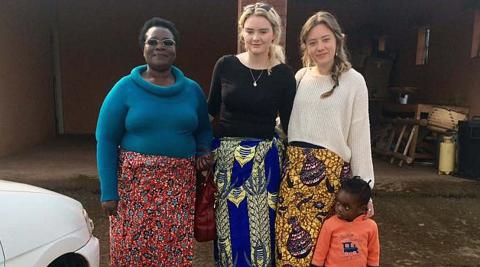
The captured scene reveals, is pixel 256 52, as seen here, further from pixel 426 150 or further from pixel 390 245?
pixel 426 150

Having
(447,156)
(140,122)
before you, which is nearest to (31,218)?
(140,122)

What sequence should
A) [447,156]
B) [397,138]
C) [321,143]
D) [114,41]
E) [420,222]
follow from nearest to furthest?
[321,143] → [420,222] → [447,156] → [397,138] → [114,41]

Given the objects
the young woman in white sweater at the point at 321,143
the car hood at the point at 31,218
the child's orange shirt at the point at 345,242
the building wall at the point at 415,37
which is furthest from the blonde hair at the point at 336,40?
the building wall at the point at 415,37

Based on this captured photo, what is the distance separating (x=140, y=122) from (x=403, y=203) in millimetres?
4224

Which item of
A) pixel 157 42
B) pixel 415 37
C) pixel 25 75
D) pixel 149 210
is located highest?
pixel 415 37

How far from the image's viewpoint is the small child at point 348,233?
2.17m

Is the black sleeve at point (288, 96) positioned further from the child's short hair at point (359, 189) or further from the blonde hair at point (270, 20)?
the child's short hair at point (359, 189)

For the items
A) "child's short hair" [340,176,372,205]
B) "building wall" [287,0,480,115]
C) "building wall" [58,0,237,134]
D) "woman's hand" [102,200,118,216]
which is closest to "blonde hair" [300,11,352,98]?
"child's short hair" [340,176,372,205]

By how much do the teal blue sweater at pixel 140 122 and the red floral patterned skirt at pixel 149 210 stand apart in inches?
2.0

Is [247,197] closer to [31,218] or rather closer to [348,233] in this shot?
[348,233]

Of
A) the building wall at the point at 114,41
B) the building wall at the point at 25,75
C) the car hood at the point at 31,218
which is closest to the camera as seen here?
the car hood at the point at 31,218

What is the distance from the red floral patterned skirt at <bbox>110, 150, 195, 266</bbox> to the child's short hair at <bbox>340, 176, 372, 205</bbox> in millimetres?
816

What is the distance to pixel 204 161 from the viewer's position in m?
2.32

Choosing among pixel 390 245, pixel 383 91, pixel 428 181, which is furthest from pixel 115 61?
pixel 390 245
